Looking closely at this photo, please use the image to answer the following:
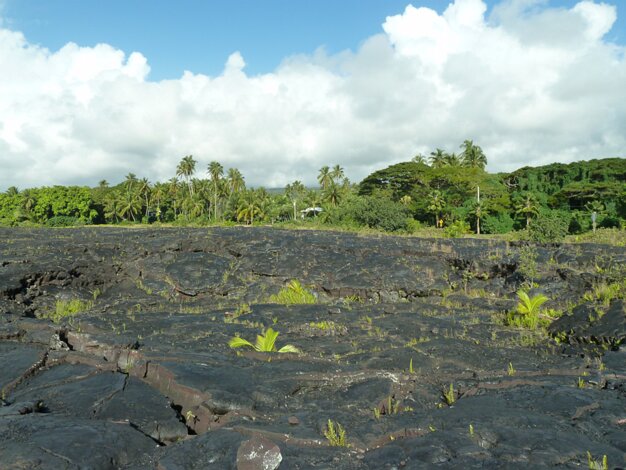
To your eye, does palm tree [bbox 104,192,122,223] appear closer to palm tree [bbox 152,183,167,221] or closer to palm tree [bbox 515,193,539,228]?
palm tree [bbox 152,183,167,221]

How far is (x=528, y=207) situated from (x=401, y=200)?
47.8 feet

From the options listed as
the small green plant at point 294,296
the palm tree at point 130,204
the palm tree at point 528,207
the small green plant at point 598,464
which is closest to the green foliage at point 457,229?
the palm tree at point 528,207

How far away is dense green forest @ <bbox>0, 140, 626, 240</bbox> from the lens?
138ft

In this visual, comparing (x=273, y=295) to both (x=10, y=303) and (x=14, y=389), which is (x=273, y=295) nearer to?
(x=10, y=303)

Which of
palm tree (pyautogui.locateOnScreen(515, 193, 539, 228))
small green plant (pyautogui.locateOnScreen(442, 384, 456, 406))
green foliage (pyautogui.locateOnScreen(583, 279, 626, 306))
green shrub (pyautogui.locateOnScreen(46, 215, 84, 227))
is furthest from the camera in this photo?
green shrub (pyautogui.locateOnScreen(46, 215, 84, 227))

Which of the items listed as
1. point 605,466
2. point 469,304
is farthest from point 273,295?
point 605,466

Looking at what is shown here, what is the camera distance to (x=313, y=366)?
320 inches

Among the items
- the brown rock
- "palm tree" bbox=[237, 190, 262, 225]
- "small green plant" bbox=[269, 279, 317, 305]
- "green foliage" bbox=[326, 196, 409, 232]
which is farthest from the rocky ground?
"palm tree" bbox=[237, 190, 262, 225]

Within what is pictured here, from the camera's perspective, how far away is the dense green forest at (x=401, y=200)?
138 feet

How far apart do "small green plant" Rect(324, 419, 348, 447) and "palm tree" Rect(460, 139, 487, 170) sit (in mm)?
74295

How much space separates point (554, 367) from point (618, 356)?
115cm

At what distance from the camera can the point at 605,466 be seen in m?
4.22

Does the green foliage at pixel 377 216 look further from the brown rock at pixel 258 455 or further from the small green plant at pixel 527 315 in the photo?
the brown rock at pixel 258 455

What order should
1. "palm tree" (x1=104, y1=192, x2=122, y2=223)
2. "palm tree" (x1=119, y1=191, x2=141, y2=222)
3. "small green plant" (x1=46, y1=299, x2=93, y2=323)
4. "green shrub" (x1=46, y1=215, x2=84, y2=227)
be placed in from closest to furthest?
"small green plant" (x1=46, y1=299, x2=93, y2=323) < "green shrub" (x1=46, y1=215, x2=84, y2=227) < "palm tree" (x1=119, y1=191, x2=141, y2=222) < "palm tree" (x1=104, y1=192, x2=122, y2=223)
